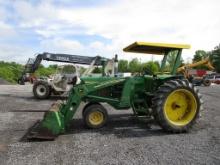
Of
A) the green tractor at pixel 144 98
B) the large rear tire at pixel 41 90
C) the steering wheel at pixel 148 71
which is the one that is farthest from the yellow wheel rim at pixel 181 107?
the large rear tire at pixel 41 90

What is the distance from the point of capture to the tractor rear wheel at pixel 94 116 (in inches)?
354

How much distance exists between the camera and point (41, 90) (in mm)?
18078

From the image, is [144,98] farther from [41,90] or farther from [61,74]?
[61,74]

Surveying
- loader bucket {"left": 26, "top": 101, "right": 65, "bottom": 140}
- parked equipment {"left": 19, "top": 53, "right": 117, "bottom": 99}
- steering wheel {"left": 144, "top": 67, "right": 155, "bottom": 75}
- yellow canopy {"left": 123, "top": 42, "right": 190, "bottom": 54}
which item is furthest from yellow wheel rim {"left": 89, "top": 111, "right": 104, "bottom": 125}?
parked equipment {"left": 19, "top": 53, "right": 117, "bottom": 99}

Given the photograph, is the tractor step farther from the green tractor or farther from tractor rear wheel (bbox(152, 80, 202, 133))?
tractor rear wheel (bbox(152, 80, 202, 133))

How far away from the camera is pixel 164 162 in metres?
6.18

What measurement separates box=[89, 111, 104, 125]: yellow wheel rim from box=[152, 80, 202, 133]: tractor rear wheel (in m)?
1.41

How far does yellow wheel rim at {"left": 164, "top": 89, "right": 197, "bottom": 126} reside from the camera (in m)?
9.05

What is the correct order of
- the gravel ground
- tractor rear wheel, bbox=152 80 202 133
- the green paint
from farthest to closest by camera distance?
1. the green paint
2. tractor rear wheel, bbox=152 80 202 133
3. the gravel ground

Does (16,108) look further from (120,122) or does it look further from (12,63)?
(12,63)

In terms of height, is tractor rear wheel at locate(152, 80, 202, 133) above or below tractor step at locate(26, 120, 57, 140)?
above

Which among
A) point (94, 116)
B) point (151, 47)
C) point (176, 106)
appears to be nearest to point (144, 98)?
point (176, 106)

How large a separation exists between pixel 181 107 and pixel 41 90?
34.1 feet

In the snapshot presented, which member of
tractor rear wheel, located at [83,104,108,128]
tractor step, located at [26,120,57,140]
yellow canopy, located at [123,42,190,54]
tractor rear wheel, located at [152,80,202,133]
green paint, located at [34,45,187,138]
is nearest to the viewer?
tractor step, located at [26,120,57,140]
